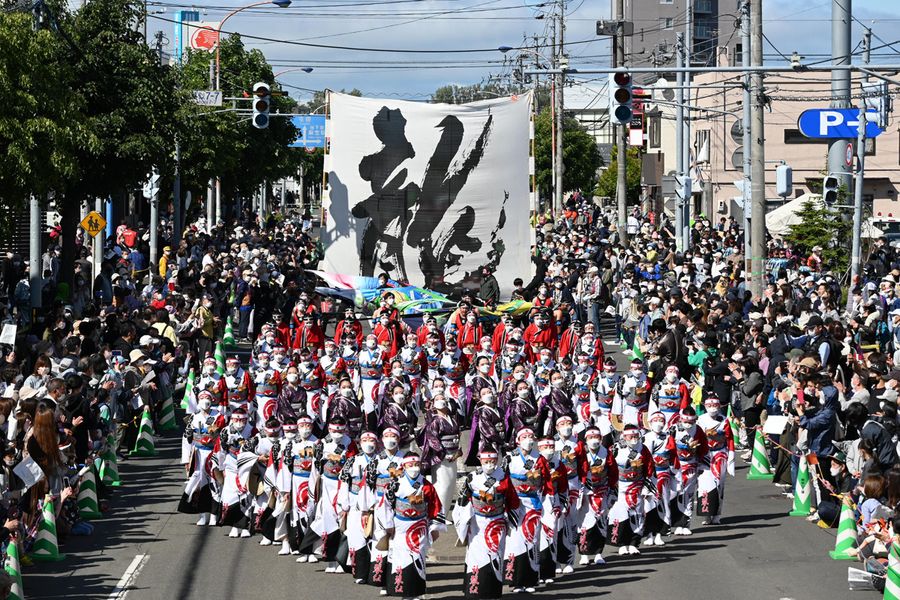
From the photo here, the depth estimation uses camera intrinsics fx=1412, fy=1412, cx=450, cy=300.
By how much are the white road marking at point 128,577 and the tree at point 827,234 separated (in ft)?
80.2

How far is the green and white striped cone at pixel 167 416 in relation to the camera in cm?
2266

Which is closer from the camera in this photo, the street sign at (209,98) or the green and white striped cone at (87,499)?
the green and white striped cone at (87,499)

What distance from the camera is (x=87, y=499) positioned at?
1659 cm

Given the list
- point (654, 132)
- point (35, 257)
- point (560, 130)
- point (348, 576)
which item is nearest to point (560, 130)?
point (560, 130)

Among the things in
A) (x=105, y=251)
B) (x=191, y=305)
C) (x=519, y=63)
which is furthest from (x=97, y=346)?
(x=519, y=63)

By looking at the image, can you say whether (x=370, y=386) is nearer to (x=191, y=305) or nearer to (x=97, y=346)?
(x=97, y=346)

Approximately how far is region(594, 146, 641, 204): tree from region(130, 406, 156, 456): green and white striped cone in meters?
59.7

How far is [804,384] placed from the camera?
57.1 ft

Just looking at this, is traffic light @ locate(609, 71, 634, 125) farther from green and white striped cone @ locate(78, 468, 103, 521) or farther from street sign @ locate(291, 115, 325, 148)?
street sign @ locate(291, 115, 325, 148)

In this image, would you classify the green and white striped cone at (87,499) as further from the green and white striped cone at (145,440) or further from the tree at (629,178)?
the tree at (629,178)

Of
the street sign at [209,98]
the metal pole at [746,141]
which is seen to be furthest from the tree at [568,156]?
the metal pole at [746,141]

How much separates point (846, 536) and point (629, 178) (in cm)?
6627

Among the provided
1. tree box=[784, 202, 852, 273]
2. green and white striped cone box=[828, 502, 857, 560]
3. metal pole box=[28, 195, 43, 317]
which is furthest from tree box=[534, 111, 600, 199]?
green and white striped cone box=[828, 502, 857, 560]

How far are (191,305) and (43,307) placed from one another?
3060 mm
